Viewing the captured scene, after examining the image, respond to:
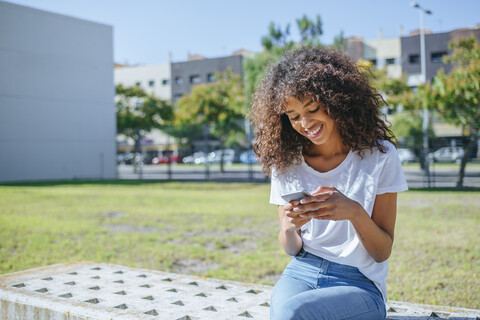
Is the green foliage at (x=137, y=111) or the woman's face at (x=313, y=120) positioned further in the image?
the green foliage at (x=137, y=111)

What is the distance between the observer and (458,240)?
256 inches

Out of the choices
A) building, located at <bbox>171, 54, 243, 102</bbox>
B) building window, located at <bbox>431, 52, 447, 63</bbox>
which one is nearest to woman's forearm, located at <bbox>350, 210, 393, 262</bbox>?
building window, located at <bbox>431, 52, 447, 63</bbox>

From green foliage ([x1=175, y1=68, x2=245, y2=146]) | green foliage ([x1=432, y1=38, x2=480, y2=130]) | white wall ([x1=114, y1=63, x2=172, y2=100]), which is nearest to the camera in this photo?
green foliage ([x1=432, y1=38, x2=480, y2=130])

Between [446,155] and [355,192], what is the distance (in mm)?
15103

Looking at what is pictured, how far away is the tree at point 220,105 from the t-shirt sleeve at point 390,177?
19515 millimetres

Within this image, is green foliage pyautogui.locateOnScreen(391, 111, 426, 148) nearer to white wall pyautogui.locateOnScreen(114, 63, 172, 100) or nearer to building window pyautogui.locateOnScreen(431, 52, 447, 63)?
building window pyautogui.locateOnScreen(431, 52, 447, 63)

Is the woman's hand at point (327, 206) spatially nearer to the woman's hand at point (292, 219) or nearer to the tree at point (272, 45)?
the woman's hand at point (292, 219)

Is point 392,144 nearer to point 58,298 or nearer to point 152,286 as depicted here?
point 152,286

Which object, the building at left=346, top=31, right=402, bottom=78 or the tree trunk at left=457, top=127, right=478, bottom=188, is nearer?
the tree trunk at left=457, top=127, right=478, bottom=188

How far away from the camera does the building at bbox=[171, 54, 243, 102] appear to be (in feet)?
183

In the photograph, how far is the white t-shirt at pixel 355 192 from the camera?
89.2 inches

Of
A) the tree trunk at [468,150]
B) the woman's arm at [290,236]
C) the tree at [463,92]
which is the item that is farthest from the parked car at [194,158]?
the woman's arm at [290,236]

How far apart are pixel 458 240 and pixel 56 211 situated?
7.84 metres

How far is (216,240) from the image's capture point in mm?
6906
